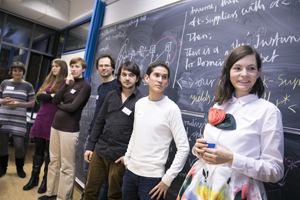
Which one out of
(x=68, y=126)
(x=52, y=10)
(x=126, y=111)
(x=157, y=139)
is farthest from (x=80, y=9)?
(x=157, y=139)

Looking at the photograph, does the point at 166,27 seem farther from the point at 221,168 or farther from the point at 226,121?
the point at 221,168

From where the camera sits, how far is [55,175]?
94.8 inches

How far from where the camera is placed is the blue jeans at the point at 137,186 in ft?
4.52

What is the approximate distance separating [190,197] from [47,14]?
546 centimetres

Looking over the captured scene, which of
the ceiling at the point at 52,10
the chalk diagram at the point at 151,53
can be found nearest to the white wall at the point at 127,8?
the chalk diagram at the point at 151,53

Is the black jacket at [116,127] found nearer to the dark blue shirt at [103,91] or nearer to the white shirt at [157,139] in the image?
the white shirt at [157,139]

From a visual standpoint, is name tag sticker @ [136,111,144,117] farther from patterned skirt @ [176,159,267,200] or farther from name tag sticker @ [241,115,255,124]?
name tag sticker @ [241,115,255,124]

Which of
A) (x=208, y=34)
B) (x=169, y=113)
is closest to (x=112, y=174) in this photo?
(x=169, y=113)

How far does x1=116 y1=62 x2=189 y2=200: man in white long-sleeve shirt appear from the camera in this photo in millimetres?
1358

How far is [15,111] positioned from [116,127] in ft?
7.18

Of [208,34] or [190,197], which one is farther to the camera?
[208,34]

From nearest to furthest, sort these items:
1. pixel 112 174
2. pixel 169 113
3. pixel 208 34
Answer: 1. pixel 169 113
2. pixel 112 174
3. pixel 208 34

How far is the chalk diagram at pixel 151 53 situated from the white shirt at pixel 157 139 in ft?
2.74

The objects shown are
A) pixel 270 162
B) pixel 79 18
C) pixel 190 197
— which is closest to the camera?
pixel 270 162
